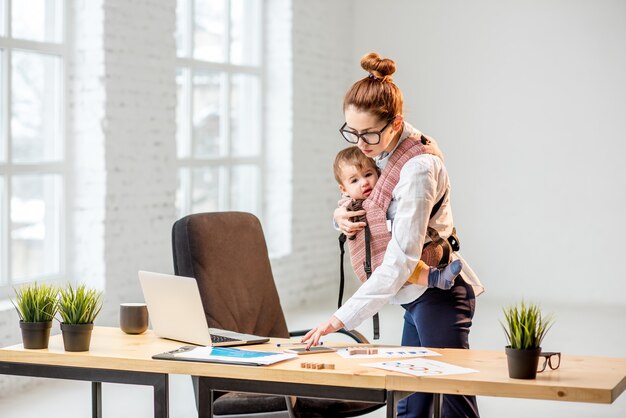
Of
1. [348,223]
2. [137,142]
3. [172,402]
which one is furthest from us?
[137,142]

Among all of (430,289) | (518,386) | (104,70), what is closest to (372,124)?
(430,289)

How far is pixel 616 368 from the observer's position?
8.13 ft

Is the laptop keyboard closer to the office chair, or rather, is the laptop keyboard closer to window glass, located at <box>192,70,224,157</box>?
the office chair

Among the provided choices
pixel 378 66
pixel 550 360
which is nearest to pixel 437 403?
pixel 550 360

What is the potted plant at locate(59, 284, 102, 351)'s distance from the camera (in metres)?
2.74

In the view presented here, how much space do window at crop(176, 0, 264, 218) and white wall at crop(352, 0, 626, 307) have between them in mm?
1576

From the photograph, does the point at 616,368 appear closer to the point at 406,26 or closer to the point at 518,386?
the point at 518,386

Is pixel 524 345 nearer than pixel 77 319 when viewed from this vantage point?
Yes

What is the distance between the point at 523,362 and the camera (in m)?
2.33

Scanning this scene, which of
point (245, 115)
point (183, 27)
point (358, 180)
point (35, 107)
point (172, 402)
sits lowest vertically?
point (172, 402)

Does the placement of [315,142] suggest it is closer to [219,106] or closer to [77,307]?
[219,106]

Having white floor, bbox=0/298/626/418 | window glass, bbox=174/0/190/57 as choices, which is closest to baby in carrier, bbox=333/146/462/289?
white floor, bbox=0/298/626/418

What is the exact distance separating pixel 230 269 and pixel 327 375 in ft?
4.05

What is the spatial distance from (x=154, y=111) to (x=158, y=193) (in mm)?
503
